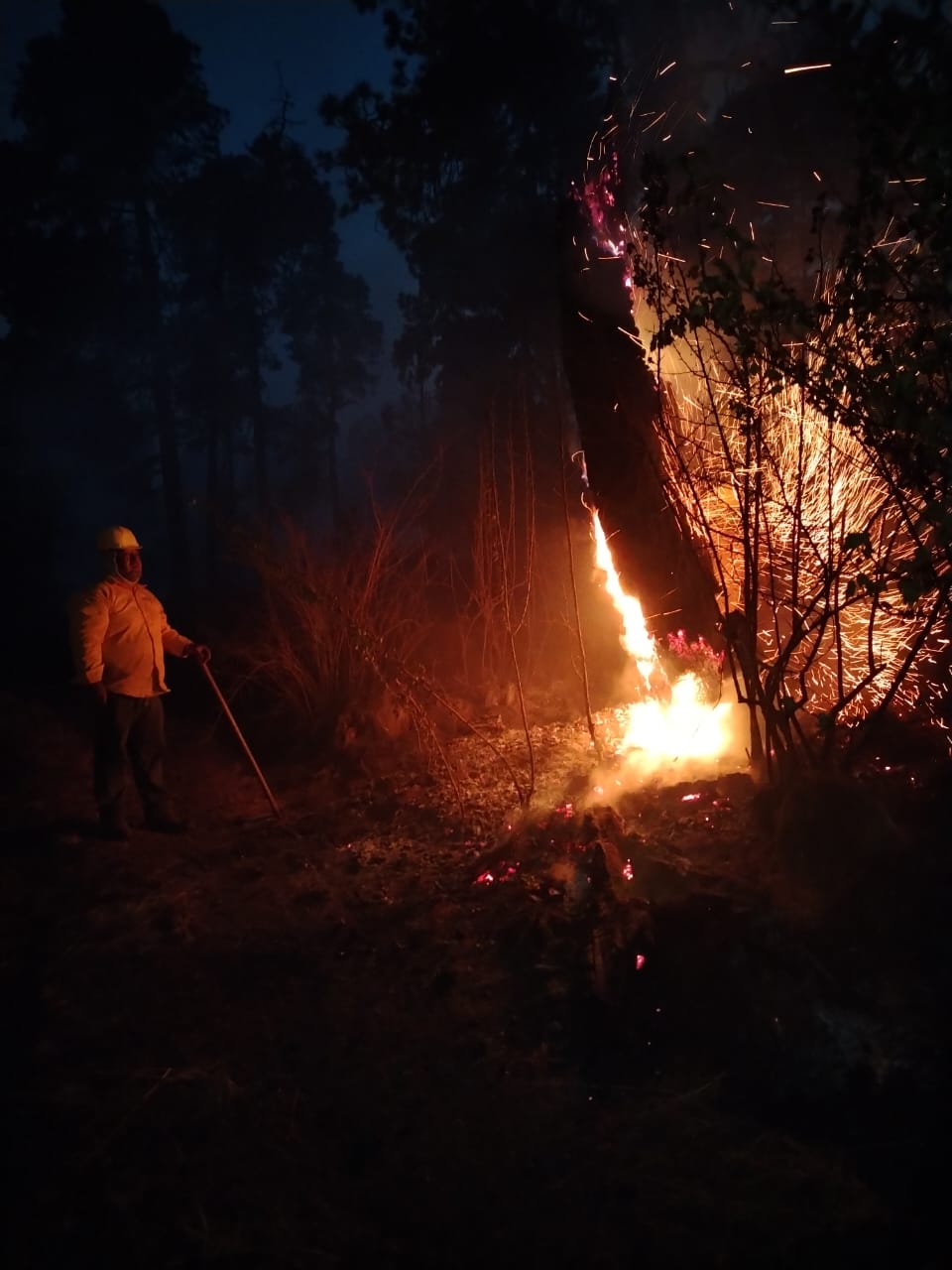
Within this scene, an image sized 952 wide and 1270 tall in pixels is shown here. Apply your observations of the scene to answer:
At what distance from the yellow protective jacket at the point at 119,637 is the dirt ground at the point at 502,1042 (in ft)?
4.10

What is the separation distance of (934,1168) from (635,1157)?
106 centimetres

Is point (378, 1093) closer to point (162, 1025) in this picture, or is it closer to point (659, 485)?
point (162, 1025)

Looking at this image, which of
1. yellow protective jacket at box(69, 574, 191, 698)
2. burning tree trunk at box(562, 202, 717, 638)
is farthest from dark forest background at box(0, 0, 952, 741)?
yellow protective jacket at box(69, 574, 191, 698)

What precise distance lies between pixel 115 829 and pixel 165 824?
37cm

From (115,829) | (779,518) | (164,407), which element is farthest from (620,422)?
(164,407)

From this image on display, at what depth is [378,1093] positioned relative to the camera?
3.62 m

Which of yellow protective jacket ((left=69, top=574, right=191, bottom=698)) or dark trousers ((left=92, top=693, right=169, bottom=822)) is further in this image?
dark trousers ((left=92, top=693, right=169, bottom=822))

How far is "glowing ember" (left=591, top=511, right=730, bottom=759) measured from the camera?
6.71m

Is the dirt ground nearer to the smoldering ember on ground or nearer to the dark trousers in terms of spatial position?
the smoldering ember on ground

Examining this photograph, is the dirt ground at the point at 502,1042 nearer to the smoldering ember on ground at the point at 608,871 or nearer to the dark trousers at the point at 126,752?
the smoldering ember on ground at the point at 608,871

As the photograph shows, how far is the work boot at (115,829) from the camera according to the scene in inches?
241

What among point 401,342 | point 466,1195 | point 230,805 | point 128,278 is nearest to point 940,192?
point 466,1195

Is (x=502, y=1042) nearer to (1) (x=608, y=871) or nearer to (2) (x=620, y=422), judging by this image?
(1) (x=608, y=871)

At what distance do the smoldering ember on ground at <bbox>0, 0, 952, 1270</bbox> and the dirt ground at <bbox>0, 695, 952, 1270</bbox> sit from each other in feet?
0.06
